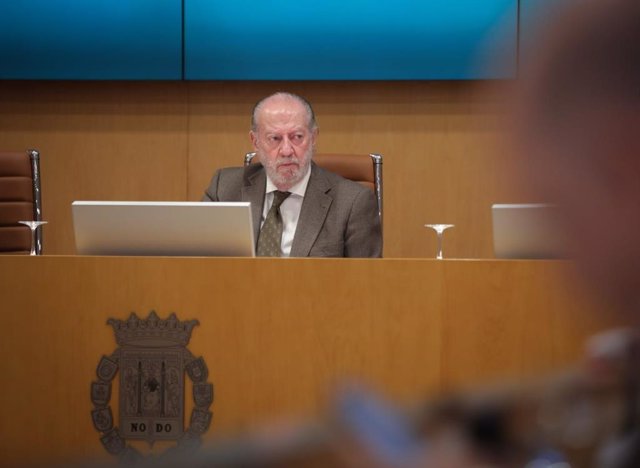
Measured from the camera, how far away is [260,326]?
2.52 meters

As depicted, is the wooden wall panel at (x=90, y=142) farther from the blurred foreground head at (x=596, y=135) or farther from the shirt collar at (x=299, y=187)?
the blurred foreground head at (x=596, y=135)

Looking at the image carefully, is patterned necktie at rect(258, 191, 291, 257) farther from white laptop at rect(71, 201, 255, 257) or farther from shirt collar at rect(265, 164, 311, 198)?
white laptop at rect(71, 201, 255, 257)

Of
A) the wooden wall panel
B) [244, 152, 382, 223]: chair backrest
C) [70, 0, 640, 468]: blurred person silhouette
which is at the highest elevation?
the wooden wall panel

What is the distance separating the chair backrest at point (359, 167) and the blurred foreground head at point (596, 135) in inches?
141

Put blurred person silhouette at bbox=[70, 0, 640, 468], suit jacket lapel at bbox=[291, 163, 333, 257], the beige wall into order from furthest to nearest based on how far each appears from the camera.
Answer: the beige wall, suit jacket lapel at bbox=[291, 163, 333, 257], blurred person silhouette at bbox=[70, 0, 640, 468]

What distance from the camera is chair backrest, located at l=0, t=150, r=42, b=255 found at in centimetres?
392

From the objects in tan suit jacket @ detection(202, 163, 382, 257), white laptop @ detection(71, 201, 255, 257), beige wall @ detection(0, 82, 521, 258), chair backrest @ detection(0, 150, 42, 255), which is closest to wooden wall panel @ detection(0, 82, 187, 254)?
beige wall @ detection(0, 82, 521, 258)

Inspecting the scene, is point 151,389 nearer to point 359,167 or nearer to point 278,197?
point 278,197

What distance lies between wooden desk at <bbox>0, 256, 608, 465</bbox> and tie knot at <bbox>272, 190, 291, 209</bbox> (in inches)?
42.2

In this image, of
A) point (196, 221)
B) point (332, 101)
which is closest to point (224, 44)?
point (332, 101)

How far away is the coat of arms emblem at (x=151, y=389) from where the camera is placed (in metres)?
2.46

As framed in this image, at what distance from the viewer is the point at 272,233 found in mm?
3545

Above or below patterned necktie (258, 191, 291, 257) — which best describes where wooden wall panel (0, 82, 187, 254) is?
above

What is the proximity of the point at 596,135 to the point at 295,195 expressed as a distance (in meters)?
3.44
